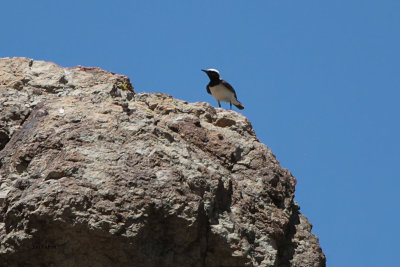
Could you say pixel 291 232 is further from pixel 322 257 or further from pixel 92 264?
pixel 92 264

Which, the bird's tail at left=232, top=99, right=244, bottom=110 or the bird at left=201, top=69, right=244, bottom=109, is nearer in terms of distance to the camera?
the bird at left=201, top=69, right=244, bottom=109

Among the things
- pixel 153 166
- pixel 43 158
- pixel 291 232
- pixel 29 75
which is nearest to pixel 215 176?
pixel 153 166

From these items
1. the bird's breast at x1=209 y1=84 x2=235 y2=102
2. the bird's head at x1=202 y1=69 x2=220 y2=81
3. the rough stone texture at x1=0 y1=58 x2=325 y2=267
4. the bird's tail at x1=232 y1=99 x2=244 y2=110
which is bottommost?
the rough stone texture at x1=0 y1=58 x2=325 y2=267

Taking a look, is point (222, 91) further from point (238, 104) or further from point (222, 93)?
point (238, 104)

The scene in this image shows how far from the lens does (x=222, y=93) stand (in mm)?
18281

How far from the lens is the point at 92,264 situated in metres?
6.22

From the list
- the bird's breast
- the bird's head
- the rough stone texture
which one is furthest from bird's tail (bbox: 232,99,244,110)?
the rough stone texture

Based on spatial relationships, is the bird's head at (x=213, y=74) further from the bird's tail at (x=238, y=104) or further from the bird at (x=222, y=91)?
the bird's tail at (x=238, y=104)

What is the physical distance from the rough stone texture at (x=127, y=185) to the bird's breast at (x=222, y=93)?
991 cm

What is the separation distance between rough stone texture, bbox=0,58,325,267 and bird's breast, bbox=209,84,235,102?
991 cm

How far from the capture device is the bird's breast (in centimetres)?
1825

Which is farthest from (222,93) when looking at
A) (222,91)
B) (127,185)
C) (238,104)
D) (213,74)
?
(127,185)

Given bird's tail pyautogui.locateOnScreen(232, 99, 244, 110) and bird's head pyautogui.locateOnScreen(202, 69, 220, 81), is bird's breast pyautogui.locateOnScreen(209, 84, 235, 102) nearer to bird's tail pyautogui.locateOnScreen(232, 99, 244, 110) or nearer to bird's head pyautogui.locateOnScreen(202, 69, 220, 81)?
bird's tail pyautogui.locateOnScreen(232, 99, 244, 110)

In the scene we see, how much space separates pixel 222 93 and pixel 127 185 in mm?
12065
